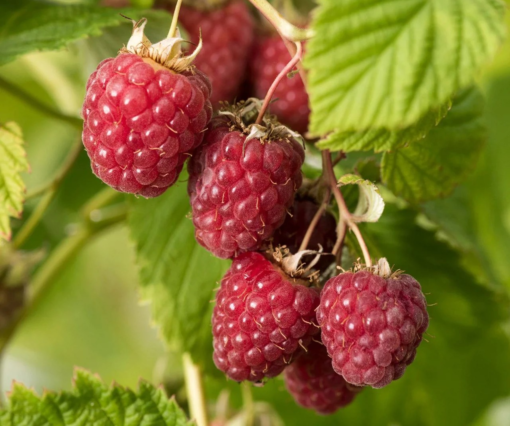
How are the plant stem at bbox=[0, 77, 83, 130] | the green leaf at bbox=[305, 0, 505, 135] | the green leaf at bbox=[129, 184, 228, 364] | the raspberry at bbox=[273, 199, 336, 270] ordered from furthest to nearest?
the plant stem at bbox=[0, 77, 83, 130], the green leaf at bbox=[129, 184, 228, 364], the raspberry at bbox=[273, 199, 336, 270], the green leaf at bbox=[305, 0, 505, 135]

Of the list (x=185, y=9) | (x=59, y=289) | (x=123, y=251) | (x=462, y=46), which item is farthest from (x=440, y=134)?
(x=123, y=251)

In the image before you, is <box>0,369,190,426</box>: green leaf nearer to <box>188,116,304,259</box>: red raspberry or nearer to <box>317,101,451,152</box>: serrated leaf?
<box>188,116,304,259</box>: red raspberry

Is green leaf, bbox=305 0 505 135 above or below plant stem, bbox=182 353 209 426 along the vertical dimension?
above

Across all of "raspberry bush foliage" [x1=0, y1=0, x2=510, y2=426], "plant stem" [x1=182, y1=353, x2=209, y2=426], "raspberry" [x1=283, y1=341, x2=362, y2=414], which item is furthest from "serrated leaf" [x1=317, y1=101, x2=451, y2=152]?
"plant stem" [x1=182, y1=353, x2=209, y2=426]

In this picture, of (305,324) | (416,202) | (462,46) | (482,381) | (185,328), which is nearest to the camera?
(462,46)

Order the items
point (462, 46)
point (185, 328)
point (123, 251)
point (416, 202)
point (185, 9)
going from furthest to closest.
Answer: point (123, 251) < point (185, 9) < point (185, 328) < point (416, 202) < point (462, 46)

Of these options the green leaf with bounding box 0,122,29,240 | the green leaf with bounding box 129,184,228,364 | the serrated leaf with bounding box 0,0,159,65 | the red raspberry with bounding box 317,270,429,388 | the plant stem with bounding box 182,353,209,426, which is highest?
the serrated leaf with bounding box 0,0,159,65

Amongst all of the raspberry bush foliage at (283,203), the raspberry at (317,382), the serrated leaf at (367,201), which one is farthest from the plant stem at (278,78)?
the raspberry at (317,382)

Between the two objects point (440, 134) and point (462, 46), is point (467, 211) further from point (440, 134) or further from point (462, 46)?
point (462, 46)
